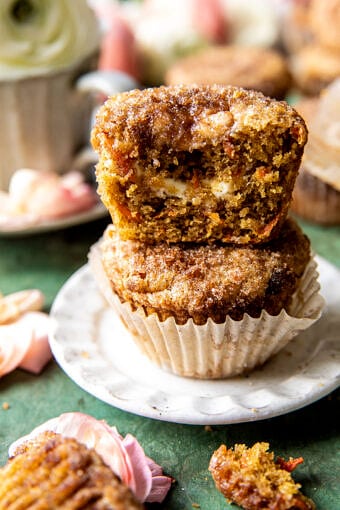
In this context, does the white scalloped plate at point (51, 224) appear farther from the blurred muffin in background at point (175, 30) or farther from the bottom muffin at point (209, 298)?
the blurred muffin in background at point (175, 30)

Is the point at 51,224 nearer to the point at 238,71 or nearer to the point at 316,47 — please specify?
the point at 238,71

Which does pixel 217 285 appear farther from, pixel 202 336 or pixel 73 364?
pixel 73 364

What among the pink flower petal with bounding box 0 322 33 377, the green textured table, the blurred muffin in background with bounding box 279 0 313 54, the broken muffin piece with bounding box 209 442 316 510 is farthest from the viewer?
the blurred muffin in background with bounding box 279 0 313 54

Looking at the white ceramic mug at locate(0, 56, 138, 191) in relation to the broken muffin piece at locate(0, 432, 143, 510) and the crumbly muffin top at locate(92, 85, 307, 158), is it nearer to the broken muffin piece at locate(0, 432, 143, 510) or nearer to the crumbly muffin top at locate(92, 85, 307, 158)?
the crumbly muffin top at locate(92, 85, 307, 158)

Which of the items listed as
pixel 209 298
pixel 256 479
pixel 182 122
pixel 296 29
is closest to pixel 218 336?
pixel 209 298

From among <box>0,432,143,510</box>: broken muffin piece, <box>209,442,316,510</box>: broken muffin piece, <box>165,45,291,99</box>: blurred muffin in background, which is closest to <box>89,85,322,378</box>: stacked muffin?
<box>209,442,316,510</box>: broken muffin piece

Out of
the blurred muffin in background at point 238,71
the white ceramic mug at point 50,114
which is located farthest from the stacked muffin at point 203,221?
the blurred muffin in background at point 238,71

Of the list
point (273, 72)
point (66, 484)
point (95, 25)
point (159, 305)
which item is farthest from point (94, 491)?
point (273, 72)
